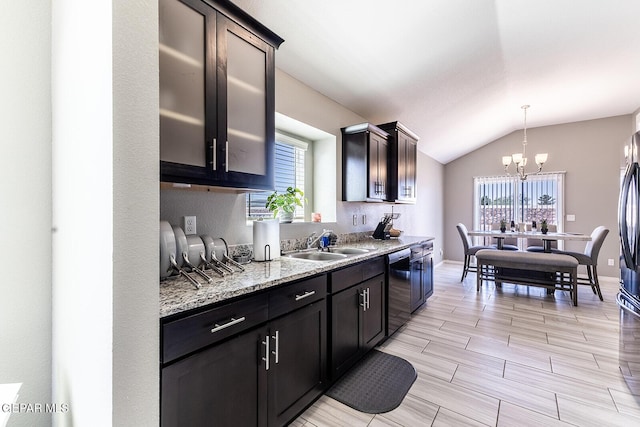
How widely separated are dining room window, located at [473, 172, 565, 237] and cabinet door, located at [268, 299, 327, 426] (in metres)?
5.54

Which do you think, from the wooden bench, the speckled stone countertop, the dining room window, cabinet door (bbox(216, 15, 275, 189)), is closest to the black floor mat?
the speckled stone countertop

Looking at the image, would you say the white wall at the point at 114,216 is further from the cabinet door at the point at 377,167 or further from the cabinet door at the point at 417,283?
the cabinet door at the point at 417,283

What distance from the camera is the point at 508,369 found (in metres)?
2.27

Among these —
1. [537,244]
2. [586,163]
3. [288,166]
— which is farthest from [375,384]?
[586,163]

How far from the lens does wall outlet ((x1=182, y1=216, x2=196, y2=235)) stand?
1707mm

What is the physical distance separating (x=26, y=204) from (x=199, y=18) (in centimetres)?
116

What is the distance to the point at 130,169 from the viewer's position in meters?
0.84

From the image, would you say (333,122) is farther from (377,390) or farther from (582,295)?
(582,295)

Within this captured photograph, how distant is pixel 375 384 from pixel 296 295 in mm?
1075

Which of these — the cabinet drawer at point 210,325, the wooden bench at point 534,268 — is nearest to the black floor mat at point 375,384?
the cabinet drawer at point 210,325

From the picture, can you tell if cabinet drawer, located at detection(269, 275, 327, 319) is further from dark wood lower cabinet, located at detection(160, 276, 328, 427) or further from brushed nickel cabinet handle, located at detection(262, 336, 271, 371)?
brushed nickel cabinet handle, located at detection(262, 336, 271, 371)

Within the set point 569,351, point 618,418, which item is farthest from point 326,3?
point 569,351

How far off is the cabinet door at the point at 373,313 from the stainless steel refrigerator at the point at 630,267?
1.66 m

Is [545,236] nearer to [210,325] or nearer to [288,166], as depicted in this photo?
[288,166]
